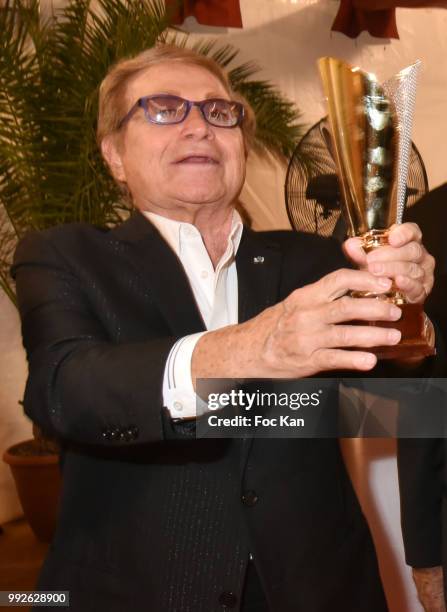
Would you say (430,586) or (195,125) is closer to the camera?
(195,125)

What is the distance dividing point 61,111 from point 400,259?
6.39 feet

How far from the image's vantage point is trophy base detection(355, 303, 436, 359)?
61 cm

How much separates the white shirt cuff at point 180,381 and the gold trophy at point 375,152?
0.16m

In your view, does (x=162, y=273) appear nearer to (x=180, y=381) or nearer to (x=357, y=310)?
(x=180, y=381)

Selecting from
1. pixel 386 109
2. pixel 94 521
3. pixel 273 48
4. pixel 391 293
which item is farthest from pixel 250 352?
pixel 273 48

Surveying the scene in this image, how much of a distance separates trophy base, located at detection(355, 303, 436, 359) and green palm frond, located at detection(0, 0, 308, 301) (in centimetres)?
180

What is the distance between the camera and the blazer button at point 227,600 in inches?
32.7

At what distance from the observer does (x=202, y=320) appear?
87 centimetres

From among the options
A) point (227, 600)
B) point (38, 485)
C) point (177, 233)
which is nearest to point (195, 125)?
point (177, 233)

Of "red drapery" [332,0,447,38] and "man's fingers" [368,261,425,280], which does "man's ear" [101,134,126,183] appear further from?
"red drapery" [332,0,447,38]

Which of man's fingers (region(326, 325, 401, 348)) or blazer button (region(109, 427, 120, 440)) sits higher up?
man's fingers (region(326, 325, 401, 348))

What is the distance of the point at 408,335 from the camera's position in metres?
0.62

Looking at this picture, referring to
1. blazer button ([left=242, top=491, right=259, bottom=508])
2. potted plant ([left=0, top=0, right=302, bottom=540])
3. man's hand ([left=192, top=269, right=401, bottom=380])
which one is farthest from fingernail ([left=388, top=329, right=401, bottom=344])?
potted plant ([left=0, top=0, right=302, bottom=540])

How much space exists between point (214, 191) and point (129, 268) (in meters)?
0.15
